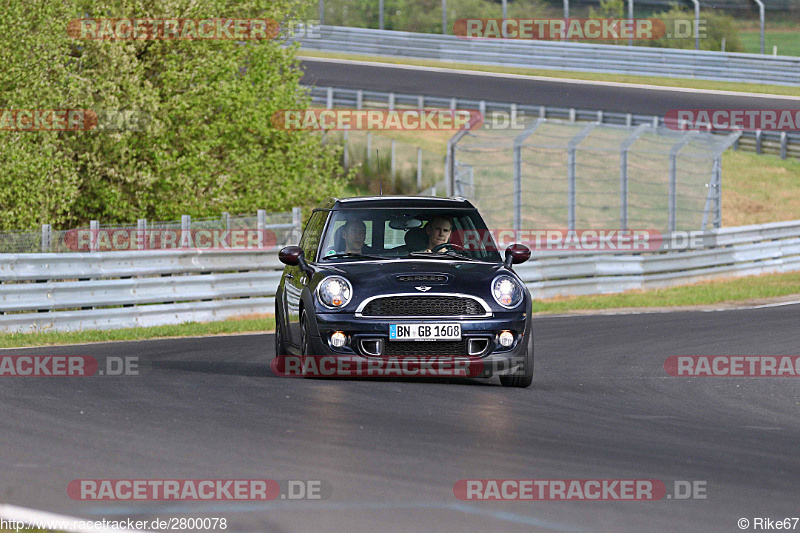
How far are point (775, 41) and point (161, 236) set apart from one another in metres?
30.2

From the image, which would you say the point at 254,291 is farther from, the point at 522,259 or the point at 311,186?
the point at 311,186

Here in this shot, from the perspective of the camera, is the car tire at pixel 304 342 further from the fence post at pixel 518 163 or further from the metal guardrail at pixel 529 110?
the metal guardrail at pixel 529 110

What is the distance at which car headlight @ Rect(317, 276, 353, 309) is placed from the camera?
1027 centimetres

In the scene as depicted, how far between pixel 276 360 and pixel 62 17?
1421cm

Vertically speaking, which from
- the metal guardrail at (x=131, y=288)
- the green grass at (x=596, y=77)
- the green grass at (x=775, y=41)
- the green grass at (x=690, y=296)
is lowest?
the green grass at (x=690, y=296)

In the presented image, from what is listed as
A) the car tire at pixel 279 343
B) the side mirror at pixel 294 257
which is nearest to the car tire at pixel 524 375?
the side mirror at pixel 294 257

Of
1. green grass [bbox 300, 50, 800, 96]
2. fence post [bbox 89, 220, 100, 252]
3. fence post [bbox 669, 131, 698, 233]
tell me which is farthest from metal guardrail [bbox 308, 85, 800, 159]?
fence post [bbox 89, 220, 100, 252]

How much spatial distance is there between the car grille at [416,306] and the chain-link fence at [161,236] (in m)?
8.24

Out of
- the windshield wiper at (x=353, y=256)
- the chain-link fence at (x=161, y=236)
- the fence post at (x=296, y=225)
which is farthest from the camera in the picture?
the fence post at (x=296, y=225)

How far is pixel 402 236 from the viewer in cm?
1118

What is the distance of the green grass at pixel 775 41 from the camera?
4328cm

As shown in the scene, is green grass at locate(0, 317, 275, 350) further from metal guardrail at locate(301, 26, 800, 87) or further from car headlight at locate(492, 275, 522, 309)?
metal guardrail at locate(301, 26, 800, 87)

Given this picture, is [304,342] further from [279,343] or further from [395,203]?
[395,203]

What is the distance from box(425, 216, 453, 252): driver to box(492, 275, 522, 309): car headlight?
920 mm
